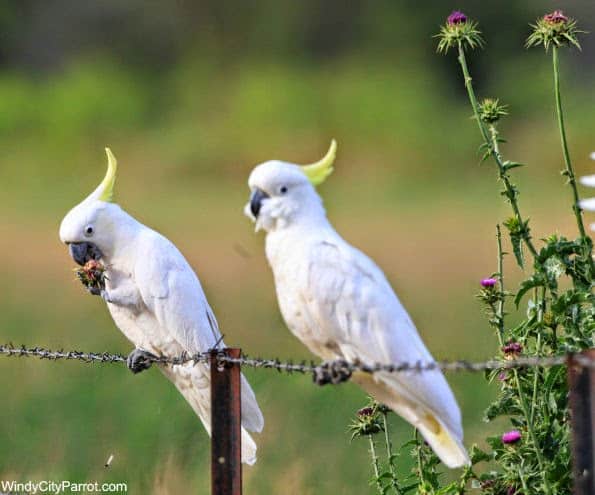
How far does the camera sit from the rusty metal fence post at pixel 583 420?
2.33m

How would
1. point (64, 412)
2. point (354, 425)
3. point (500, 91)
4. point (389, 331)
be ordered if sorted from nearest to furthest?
1. point (389, 331)
2. point (354, 425)
3. point (64, 412)
4. point (500, 91)

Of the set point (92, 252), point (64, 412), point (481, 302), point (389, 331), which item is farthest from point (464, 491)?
point (64, 412)

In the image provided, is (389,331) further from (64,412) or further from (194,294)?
(64,412)

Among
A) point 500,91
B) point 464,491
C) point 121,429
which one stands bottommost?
point 464,491

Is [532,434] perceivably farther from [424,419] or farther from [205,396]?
[205,396]

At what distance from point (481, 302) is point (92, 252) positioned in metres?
1.10

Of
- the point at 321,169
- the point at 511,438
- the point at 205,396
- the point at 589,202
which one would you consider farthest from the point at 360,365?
the point at 205,396

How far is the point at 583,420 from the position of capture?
2.33 meters

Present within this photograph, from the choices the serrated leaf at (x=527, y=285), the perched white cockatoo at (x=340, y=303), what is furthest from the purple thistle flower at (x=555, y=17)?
the perched white cockatoo at (x=340, y=303)

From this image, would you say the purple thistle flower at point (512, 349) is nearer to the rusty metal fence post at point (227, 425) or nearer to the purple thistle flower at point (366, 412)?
the purple thistle flower at point (366, 412)

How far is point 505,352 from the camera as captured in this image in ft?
10.0

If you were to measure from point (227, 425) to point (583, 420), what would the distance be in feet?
2.73

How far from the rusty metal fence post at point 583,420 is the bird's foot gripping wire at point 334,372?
0.52 meters

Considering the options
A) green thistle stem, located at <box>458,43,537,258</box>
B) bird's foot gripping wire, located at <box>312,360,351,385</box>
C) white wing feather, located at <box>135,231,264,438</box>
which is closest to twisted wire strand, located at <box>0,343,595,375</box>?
bird's foot gripping wire, located at <box>312,360,351,385</box>
